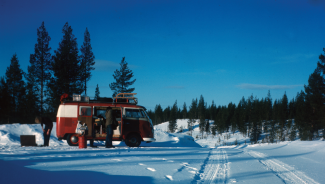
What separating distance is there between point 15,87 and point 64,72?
1529 centimetres

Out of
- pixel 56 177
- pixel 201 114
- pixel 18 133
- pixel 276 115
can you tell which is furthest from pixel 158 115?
pixel 56 177

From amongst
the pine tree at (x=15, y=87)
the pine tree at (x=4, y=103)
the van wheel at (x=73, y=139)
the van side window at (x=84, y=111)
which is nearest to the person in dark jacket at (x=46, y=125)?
the van wheel at (x=73, y=139)

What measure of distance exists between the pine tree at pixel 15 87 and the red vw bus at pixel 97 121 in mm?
29029

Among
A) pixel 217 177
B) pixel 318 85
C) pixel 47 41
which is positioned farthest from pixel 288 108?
pixel 217 177

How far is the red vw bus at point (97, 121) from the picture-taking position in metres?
12.4

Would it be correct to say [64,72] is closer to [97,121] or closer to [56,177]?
[97,121]

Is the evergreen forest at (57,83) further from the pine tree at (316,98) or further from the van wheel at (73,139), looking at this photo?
the van wheel at (73,139)

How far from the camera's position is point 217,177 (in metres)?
5.56

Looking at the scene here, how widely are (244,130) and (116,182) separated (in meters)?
79.1

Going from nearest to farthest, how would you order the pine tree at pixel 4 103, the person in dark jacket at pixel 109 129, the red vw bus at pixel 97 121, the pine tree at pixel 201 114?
the person in dark jacket at pixel 109 129, the red vw bus at pixel 97 121, the pine tree at pixel 4 103, the pine tree at pixel 201 114

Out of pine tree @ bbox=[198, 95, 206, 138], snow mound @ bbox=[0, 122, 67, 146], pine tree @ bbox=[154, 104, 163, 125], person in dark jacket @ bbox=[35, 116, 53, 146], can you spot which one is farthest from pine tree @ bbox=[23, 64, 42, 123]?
pine tree @ bbox=[154, 104, 163, 125]

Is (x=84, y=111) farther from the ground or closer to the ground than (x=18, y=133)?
farther from the ground

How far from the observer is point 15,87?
37.4 m

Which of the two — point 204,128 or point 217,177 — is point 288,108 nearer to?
point 204,128
